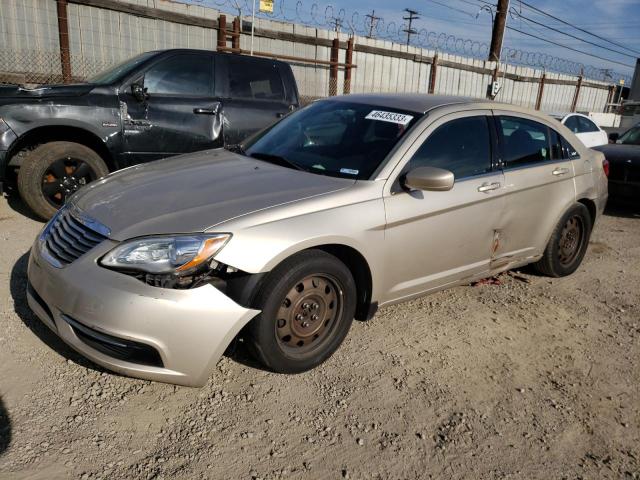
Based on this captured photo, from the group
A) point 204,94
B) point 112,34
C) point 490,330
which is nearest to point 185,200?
point 490,330

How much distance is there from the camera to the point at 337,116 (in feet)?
13.1

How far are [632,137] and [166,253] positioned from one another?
349 inches

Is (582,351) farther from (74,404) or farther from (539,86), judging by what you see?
(539,86)

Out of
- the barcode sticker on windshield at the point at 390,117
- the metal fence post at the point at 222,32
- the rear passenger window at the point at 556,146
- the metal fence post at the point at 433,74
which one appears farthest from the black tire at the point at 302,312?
the metal fence post at the point at 433,74

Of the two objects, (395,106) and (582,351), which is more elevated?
(395,106)

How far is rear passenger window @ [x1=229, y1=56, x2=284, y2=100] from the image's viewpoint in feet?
20.8

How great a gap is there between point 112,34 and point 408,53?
28.9 ft

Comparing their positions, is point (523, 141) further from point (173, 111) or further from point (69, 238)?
point (173, 111)

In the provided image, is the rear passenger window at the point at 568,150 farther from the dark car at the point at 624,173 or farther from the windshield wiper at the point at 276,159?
the dark car at the point at 624,173

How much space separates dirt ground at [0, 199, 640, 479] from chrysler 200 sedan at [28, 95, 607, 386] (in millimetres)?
246

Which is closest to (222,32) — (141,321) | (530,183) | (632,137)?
(632,137)

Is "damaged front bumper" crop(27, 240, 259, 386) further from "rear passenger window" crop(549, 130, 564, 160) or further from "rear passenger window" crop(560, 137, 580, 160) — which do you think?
"rear passenger window" crop(560, 137, 580, 160)

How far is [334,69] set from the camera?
1420 centimetres

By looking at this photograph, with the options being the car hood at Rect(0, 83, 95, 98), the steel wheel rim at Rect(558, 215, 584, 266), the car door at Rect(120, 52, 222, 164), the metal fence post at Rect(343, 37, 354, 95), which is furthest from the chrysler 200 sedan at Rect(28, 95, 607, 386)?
the metal fence post at Rect(343, 37, 354, 95)
